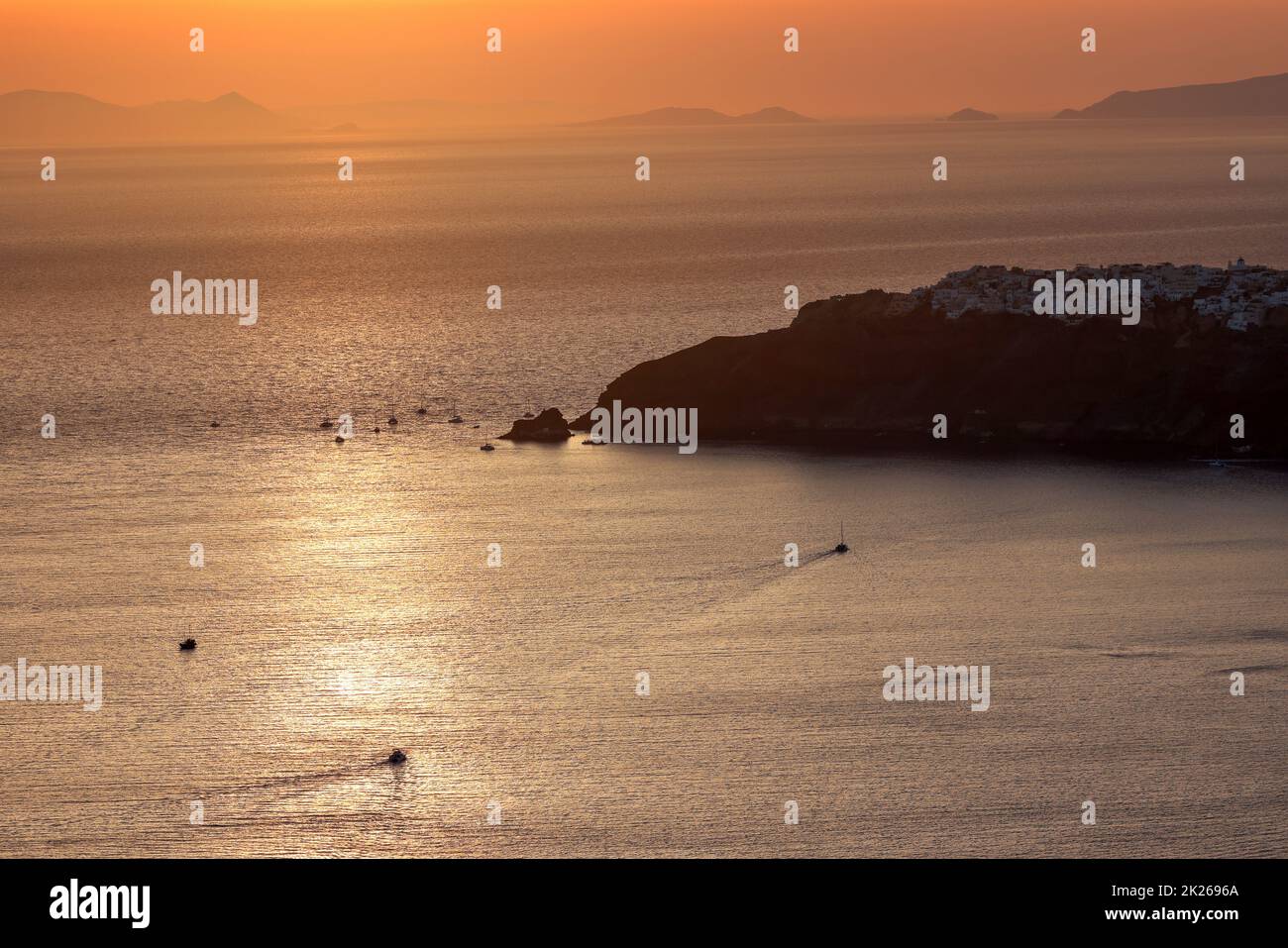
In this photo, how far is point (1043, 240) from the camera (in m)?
179

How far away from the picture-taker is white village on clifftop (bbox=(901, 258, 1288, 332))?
255 ft

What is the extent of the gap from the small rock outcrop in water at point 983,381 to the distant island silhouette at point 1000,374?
0.22 ft

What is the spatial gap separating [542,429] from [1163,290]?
99.5 feet

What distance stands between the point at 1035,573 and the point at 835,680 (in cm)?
1449

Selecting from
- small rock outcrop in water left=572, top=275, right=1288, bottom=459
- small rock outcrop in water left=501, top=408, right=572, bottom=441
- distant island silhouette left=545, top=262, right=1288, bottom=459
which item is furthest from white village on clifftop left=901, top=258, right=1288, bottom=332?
small rock outcrop in water left=501, top=408, right=572, bottom=441

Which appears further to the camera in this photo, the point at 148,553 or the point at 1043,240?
the point at 1043,240

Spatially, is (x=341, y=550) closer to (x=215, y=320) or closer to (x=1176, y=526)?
(x=1176, y=526)

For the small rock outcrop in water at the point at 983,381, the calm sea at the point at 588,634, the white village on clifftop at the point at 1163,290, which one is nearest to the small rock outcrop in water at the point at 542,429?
the calm sea at the point at 588,634

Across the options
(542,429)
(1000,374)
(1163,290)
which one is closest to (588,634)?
(542,429)

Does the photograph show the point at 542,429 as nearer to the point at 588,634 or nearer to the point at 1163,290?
the point at 588,634

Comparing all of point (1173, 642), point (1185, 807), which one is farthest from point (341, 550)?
point (1185, 807)

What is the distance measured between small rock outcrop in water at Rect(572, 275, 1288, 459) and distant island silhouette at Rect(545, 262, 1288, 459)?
66 millimetres

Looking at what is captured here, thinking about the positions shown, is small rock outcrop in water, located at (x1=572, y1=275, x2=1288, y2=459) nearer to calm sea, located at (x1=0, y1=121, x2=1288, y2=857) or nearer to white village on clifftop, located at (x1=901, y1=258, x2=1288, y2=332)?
white village on clifftop, located at (x1=901, y1=258, x2=1288, y2=332)

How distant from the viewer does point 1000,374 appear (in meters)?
78.1
